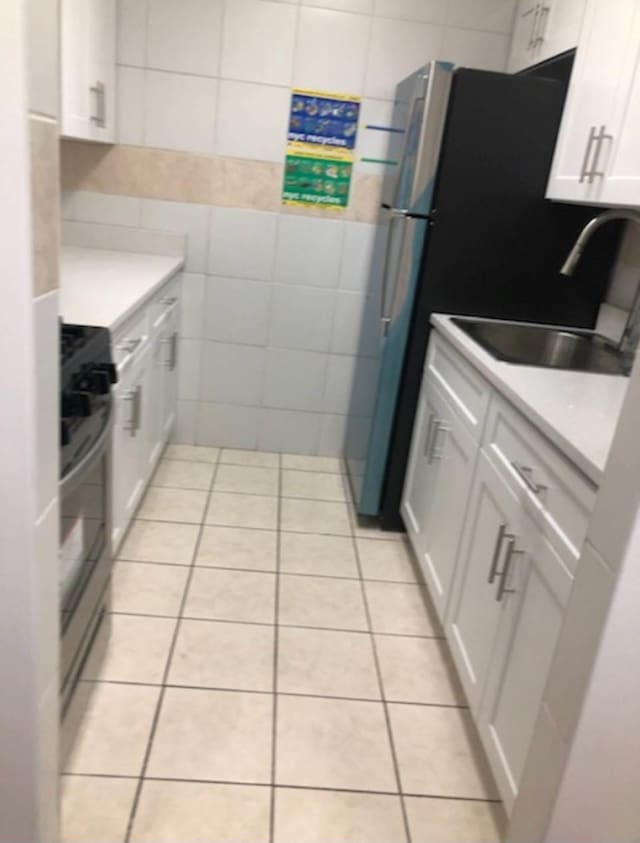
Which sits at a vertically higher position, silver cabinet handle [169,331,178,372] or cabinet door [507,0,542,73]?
cabinet door [507,0,542,73]

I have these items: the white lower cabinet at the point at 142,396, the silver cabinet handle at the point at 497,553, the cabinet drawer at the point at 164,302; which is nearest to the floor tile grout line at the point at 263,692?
the white lower cabinet at the point at 142,396

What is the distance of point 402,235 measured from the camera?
2.48 meters

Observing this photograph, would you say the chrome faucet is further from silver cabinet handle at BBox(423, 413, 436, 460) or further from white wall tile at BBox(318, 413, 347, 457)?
white wall tile at BBox(318, 413, 347, 457)

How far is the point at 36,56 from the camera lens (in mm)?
788

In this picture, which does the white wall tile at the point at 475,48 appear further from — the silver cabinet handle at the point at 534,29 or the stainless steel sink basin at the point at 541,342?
the stainless steel sink basin at the point at 541,342

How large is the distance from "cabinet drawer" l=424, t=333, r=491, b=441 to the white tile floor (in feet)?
2.35

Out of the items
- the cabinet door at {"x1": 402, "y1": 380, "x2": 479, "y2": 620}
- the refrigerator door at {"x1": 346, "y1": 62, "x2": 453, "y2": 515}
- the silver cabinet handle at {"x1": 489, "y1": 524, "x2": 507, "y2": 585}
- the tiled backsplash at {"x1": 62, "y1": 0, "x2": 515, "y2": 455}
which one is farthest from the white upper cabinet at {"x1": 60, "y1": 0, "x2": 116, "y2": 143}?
the silver cabinet handle at {"x1": 489, "y1": 524, "x2": 507, "y2": 585}

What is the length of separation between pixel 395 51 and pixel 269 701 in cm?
250

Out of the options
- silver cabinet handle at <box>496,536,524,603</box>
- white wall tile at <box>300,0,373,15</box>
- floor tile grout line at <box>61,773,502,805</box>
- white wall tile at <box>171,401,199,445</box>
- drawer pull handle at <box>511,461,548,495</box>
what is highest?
white wall tile at <box>300,0,373,15</box>

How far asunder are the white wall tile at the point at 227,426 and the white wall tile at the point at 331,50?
1456 mm

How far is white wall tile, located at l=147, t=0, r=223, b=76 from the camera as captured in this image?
2.79 m

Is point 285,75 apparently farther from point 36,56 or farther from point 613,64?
point 36,56

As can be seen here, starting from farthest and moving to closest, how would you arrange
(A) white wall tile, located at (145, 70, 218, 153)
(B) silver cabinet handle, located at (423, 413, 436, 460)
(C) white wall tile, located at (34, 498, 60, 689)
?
(A) white wall tile, located at (145, 70, 218, 153) → (B) silver cabinet handle, located at (423, 413, 436, 460) → (C) white wall tile, located at (34, 498, 60, 689)

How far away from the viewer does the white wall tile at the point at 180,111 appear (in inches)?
113
